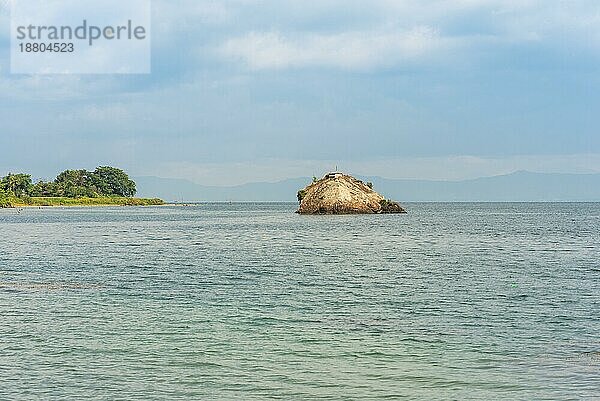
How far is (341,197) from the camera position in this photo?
180 meters

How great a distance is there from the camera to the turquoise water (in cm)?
2088

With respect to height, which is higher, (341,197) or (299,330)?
(341,197)

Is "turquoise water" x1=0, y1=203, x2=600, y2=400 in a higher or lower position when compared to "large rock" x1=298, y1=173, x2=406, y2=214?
lower

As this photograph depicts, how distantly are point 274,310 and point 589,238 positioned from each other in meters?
69.1

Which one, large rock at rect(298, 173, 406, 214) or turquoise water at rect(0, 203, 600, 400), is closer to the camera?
turquoise water at rect(0, 203, 600, 400)

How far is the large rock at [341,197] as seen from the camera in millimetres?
178500

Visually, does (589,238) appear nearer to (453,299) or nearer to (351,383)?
(453,299)

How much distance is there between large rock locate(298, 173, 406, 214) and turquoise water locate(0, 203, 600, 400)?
120m

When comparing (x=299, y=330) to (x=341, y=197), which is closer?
(x=299, y=330)

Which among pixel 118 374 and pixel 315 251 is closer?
pixel 118 374

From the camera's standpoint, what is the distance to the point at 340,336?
1082 inches

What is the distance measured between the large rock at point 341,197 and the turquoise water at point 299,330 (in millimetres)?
119614

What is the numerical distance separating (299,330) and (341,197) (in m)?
152

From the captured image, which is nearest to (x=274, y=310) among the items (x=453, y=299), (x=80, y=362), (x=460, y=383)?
(x=453, y=299)
